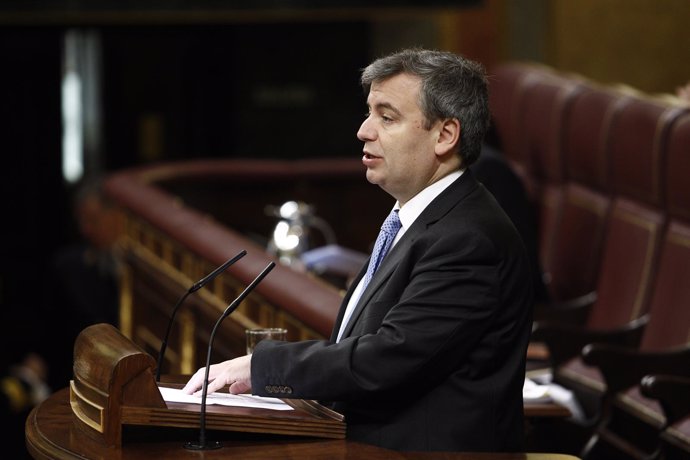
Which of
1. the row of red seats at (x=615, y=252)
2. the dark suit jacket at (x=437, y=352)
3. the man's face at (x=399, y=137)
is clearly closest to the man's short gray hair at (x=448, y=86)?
the man's face at (x=399, y=137)

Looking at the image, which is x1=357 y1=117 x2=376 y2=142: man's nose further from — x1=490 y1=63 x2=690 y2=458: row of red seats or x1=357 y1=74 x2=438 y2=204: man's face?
x1=490 y1=63 x2=690 y2=458: row of red seats

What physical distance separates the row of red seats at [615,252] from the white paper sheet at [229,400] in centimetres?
146

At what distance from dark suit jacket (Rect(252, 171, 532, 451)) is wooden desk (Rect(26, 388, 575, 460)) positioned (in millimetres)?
59

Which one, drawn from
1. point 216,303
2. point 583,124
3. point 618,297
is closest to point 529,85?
point 583,124

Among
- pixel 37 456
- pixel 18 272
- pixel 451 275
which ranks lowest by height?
pixel 18 272

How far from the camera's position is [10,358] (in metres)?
8.88

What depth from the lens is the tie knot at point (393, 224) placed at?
89.9 inches

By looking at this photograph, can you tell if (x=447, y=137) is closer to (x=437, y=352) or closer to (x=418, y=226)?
(x=418, y=226)

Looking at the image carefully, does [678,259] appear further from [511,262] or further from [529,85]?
[511,262]

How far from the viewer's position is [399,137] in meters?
2.18

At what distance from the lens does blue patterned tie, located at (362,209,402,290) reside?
2289 mm

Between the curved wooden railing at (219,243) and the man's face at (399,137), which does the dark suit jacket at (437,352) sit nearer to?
the man's face at (399,137)

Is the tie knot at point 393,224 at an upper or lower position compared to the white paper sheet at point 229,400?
upper

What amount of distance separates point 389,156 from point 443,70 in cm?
16
